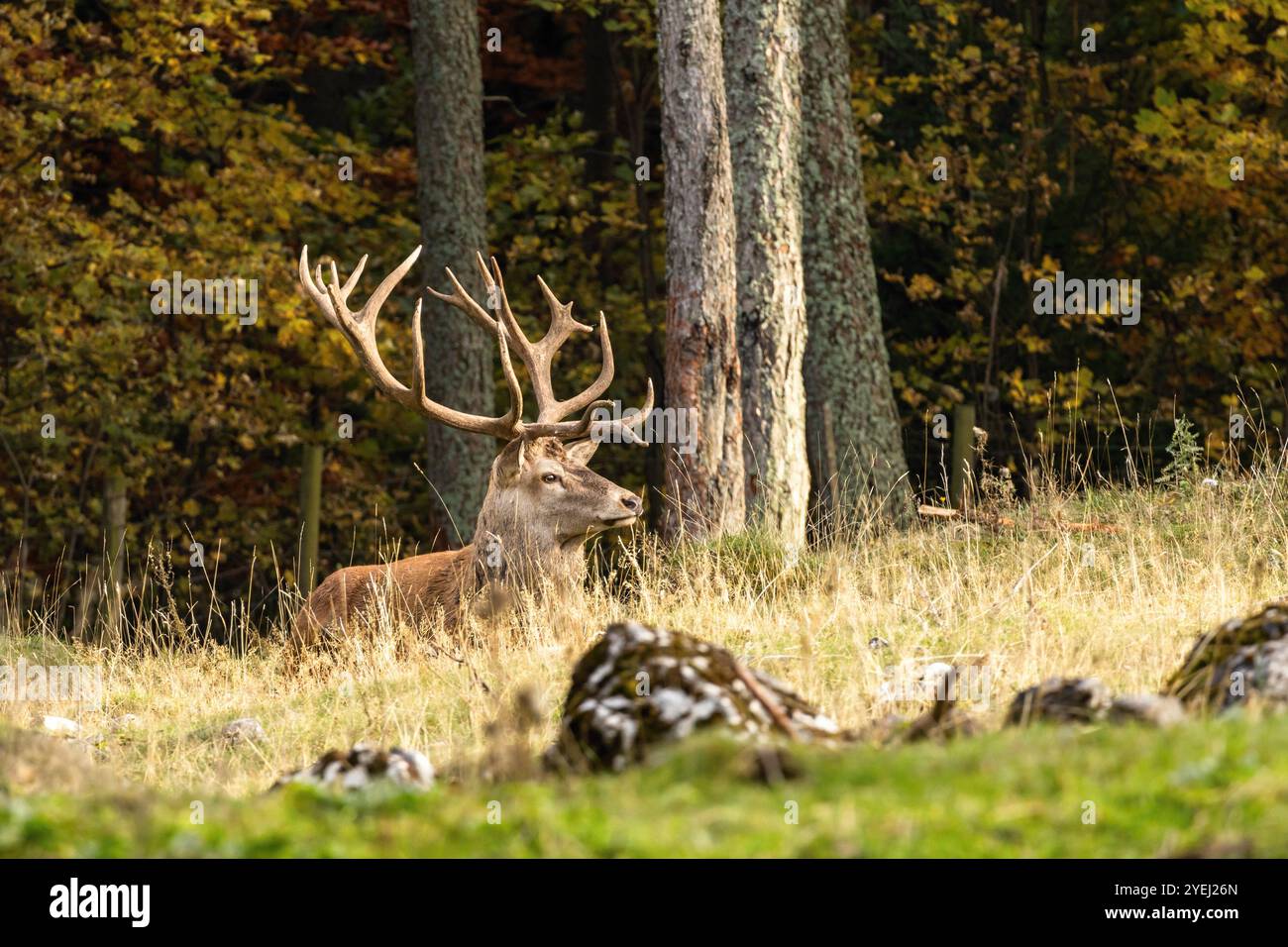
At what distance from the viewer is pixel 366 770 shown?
496 centimetres

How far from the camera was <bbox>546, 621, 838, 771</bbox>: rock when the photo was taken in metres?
4.82

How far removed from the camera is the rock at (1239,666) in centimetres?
505

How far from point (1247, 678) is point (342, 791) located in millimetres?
2602

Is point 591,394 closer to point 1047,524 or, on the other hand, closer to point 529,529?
point 529,529

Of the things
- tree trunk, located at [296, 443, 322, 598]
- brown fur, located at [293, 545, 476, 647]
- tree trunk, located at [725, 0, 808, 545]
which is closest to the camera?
brown fur, located at [293, 545, 476, 647]

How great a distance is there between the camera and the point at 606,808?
13.4ft

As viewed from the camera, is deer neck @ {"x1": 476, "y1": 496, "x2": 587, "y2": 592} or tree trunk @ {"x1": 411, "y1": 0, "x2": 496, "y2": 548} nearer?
deer neck @ {"x1": 476, "y1": 496, "x2": 587, "y2": 592}

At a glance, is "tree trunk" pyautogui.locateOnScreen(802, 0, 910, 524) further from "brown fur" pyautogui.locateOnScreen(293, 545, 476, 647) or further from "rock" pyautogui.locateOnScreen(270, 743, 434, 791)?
"rock" pyautogui.locateOnScreen(270, 743, 434, 791)

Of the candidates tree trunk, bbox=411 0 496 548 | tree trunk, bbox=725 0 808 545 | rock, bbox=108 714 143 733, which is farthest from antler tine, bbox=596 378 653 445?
tree trunk, bbox=411 0 496 548

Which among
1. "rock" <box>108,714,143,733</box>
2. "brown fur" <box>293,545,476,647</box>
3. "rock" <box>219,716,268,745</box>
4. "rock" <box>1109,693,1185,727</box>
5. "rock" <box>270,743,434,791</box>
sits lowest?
"rock" <box>108,714,143,733</box>

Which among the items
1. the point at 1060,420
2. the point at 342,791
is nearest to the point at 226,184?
the point at 1060,420

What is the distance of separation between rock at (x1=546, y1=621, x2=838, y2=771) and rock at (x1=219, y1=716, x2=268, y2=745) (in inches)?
112

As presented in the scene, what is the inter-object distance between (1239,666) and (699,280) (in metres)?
5.64

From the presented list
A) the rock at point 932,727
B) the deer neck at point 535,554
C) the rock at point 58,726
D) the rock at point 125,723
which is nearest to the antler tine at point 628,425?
the deer neck at point 535,554
